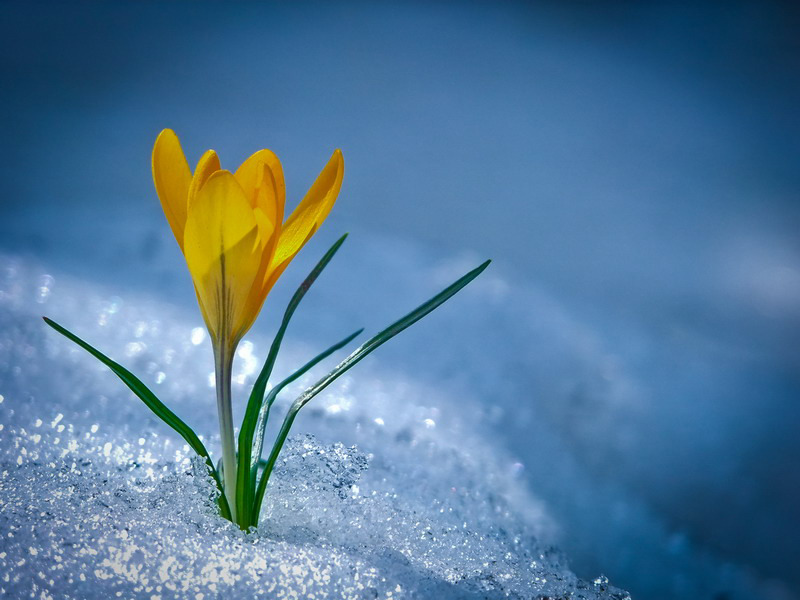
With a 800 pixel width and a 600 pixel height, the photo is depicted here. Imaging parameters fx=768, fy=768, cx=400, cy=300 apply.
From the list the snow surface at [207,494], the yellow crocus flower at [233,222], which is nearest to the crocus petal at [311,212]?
the yellow crocus flower at [233,222]

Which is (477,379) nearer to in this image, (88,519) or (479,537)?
(479,537)

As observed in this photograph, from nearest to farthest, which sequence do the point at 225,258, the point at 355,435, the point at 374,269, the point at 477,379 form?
the point at 225,258 < the point at 355,435 < the point at 477,379 < the point at 374,269

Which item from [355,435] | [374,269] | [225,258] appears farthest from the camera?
[374,269]

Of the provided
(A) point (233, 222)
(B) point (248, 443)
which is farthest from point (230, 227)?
(B) point (248, 443)

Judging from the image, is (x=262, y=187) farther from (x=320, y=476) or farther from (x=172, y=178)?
(x=320, y=476)

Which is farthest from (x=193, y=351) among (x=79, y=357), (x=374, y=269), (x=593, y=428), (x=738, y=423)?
(x=738, y=423)

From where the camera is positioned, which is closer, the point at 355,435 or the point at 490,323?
the point at 355,435
